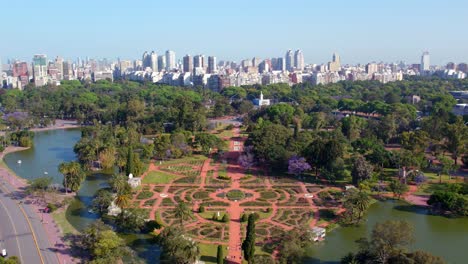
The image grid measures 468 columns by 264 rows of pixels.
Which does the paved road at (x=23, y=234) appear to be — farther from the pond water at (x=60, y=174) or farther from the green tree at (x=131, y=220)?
the green tree at (x=131, y=220)

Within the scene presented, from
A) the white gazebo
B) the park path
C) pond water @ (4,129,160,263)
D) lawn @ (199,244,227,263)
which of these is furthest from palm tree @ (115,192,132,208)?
the park path

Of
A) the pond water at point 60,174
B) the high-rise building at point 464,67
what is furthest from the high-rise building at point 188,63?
the high-rise building at point 464,67

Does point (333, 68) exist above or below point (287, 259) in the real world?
above

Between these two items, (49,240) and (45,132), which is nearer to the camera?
(49,240)

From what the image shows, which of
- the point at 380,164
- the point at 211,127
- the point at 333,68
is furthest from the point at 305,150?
the point at 333,68

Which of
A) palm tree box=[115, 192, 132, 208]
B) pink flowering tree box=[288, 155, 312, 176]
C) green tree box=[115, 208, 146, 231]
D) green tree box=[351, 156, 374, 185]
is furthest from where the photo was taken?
pink flowering tree box=[288, 155, 312, 176]

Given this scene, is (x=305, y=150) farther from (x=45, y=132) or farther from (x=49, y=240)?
(x=45, y=132)

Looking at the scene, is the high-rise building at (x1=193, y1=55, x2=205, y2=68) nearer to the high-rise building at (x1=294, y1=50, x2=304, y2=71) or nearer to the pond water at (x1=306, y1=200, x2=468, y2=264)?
the high-rise building at (x1=294, y1=50, x2=304, y2=71)
